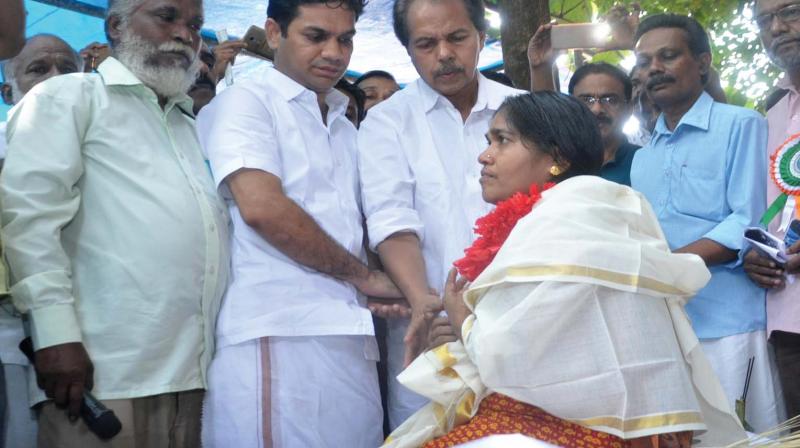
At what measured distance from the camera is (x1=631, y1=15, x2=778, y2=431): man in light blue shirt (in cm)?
339

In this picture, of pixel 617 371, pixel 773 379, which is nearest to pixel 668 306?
pixel 617 371

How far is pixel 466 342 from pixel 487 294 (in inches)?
6.0

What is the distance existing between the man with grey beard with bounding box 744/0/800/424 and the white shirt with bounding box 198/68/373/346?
1.63 metres

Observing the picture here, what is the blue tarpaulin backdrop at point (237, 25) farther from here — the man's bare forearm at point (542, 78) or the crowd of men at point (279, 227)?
the man's bare forearm at point (542, 78)

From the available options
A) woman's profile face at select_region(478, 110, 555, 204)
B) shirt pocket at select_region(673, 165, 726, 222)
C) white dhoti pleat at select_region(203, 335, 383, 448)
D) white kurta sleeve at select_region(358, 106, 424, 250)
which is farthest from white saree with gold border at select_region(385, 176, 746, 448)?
shirt pocket at select_region(673, 165, 726, 222)

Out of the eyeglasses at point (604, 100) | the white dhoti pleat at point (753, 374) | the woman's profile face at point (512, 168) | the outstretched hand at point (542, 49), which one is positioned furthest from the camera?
the eyeglasses at point (604, 100)

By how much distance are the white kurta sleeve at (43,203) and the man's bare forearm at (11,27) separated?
256 mm

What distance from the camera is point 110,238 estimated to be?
8.94 feet

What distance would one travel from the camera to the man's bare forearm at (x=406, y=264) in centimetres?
298

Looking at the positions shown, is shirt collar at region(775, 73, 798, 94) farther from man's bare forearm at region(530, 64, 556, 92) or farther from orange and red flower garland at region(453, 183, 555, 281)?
orange and red flower garland at region(453, 183, 555, 281)

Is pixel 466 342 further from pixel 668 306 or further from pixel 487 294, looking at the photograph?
pixel 668 306

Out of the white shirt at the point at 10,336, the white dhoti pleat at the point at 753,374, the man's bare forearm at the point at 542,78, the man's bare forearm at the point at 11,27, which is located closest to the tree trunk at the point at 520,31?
the man's bare forearm at the point at 542,78

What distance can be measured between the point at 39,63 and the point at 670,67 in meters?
3.00

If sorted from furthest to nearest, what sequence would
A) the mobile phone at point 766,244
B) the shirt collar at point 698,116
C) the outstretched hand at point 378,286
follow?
1. the shirt collar at point 698,116
2. the mobile phone at point 766,244
3. the outstretched hand at point 378,286
